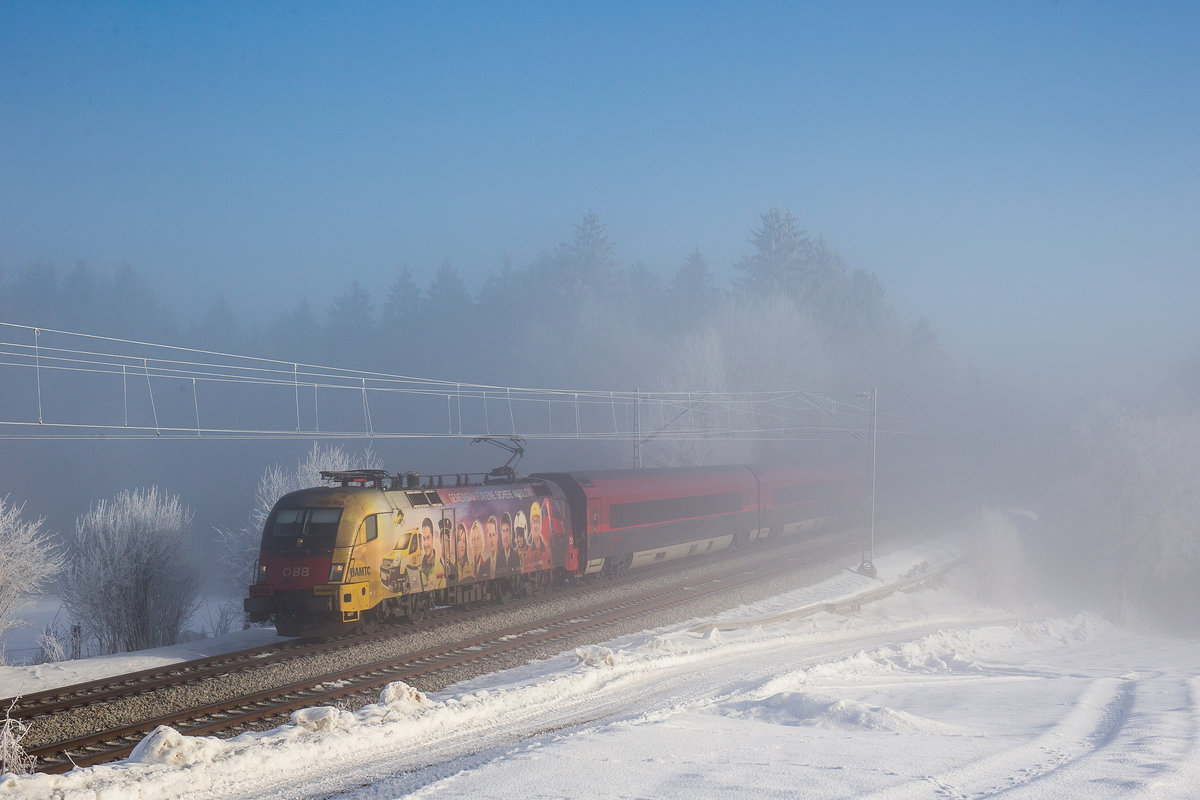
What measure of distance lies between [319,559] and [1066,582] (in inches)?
1922

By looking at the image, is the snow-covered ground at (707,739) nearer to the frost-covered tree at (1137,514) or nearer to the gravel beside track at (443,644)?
the gravel beside track at (443,644)

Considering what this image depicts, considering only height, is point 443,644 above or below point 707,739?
below

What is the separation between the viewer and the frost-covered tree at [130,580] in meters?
32.2

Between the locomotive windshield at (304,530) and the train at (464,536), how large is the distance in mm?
26

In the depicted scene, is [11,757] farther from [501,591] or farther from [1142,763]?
[501,591]

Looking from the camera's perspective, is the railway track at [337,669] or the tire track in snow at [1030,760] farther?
the railway track at [337,669]

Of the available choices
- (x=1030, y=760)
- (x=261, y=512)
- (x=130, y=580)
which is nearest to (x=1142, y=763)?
(x=1030, y=760)

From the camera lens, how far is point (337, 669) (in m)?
16.7

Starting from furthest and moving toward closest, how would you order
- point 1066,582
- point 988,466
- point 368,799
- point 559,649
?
point 988,466, point 1066,582, point 559,649, point 368,799

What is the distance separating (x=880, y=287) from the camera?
115062 millimetres

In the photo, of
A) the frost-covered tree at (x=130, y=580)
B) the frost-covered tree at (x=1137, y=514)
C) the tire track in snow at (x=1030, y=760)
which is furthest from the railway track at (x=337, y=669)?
the frost-covered tree at (x=1137, y=514)

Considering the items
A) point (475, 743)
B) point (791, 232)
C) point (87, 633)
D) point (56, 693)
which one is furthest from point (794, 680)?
point (791, 232)

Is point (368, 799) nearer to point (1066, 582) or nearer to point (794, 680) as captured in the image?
point (794, 680)

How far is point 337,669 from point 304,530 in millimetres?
4191
